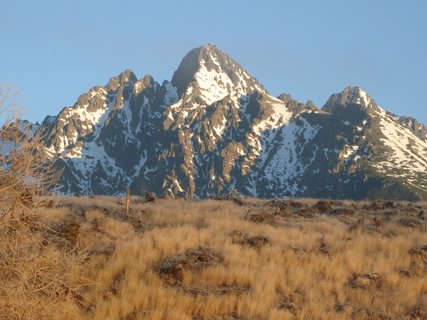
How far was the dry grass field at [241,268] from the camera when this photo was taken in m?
9.91

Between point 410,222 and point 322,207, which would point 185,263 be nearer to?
point 410,222

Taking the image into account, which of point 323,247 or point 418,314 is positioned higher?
point 323,247

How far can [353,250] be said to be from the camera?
576 inches

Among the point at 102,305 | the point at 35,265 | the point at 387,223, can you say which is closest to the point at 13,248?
the point at 35,265

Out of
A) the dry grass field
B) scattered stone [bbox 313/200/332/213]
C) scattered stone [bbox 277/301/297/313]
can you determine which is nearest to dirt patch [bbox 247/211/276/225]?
the dry grass field

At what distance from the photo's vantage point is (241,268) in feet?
39.3

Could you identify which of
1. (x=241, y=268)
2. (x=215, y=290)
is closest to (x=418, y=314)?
(x=241, y=268)

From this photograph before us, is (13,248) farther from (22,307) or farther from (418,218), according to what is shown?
(418,218)

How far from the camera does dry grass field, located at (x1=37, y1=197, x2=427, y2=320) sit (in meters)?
9.91

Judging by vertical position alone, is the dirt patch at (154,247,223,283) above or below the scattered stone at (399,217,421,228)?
below

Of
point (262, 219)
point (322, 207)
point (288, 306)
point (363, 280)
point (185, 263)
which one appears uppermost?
point (322, 207)

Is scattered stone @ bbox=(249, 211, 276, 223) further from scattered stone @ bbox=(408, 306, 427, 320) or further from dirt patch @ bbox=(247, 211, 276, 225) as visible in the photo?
scattered stone @ bbox=(408, 306, 427, 320)

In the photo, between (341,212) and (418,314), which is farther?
(341,212)

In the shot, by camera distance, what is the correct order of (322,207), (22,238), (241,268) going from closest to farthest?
(22,238) < (241,268) < (322,207)
